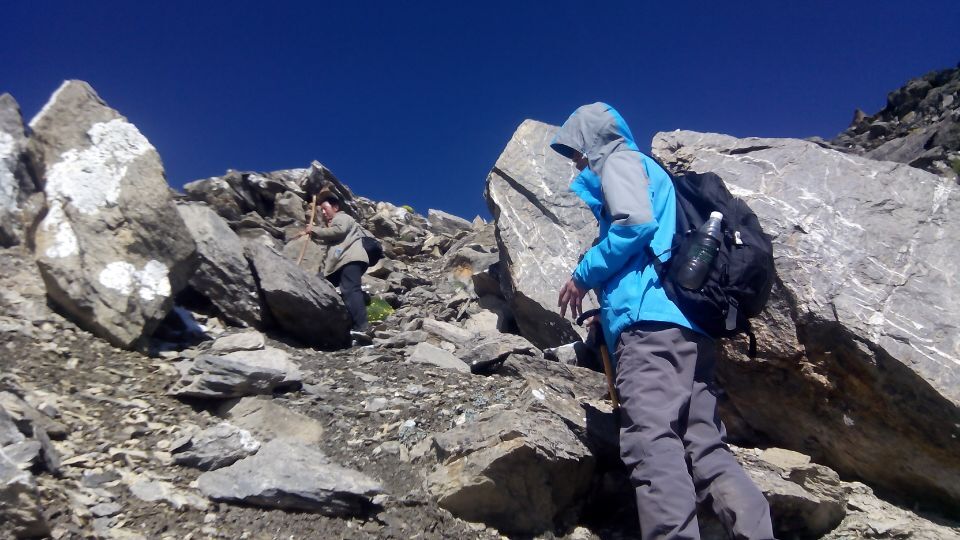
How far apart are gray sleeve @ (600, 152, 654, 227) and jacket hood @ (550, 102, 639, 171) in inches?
6.1

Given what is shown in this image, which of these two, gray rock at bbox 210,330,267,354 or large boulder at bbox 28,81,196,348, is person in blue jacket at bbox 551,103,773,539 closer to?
gray rock at bbox 210,330,267,354

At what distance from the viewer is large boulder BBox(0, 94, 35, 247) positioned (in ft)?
24.1

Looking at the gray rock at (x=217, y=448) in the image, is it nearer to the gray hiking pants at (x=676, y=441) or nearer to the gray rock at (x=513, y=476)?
the gray rock at (x=513, y=476)

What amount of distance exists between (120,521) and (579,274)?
10.5 feet

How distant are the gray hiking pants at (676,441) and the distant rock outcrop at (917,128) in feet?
54.9

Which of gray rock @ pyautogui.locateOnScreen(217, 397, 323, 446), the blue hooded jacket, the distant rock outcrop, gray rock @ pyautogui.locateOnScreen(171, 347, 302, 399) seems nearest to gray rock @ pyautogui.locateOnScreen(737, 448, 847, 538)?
the blue hooded jacket

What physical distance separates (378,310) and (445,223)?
11.3 meters

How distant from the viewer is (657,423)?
4.14m

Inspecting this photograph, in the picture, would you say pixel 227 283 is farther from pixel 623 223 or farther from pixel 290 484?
pixel 623 223

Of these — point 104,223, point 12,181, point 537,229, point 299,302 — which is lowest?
point 104,223

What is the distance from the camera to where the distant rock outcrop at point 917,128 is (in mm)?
21188

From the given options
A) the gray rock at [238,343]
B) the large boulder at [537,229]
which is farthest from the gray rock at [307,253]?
the gray rock at [238,343]

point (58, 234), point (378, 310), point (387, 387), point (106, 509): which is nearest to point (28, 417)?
point (106, 509)

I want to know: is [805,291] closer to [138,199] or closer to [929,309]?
[929,309]
